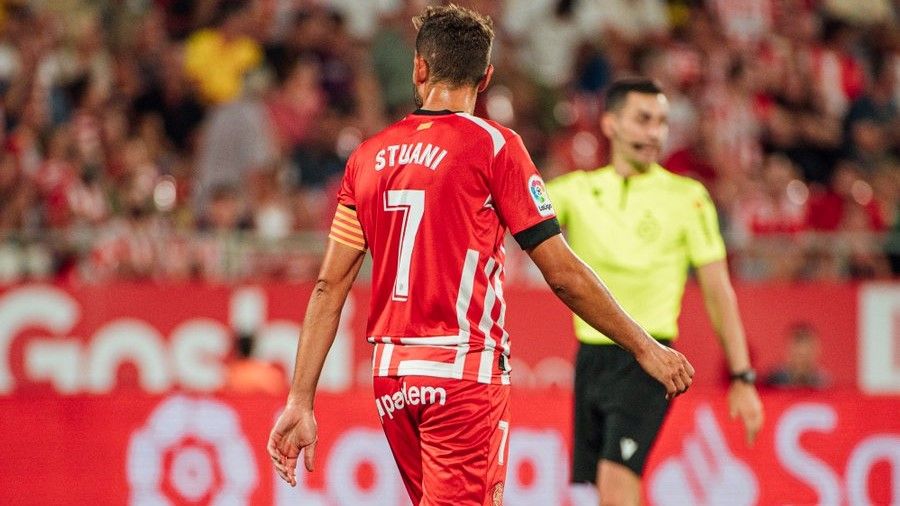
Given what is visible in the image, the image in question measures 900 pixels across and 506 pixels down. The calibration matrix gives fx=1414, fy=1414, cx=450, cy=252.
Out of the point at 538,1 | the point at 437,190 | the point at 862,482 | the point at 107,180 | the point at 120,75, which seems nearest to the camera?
the point at 437,190

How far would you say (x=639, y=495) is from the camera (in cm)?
662

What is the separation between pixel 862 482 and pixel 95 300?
598 centimetres

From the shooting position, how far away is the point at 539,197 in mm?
4477

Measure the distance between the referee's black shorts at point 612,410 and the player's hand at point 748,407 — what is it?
0.32 m

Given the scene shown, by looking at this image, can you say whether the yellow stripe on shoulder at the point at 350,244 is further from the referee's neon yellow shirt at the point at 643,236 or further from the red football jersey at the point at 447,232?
the referee's neon yellow shirt at the point at 643,236

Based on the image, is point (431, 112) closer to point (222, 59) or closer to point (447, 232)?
point (447, 232)

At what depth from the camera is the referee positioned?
6645 mm

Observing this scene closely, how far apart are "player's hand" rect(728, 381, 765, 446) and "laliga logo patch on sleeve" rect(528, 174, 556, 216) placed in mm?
2525

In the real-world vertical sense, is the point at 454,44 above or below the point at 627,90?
below

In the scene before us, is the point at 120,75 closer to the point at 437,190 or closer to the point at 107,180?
the point at 107,180

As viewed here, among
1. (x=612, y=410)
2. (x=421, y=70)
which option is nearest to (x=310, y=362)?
(x=421, y=70)

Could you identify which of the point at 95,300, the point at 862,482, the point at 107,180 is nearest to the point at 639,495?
the point at 862,482

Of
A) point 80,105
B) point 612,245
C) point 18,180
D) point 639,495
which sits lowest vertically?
point 639,495

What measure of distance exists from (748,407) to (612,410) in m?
0.63
